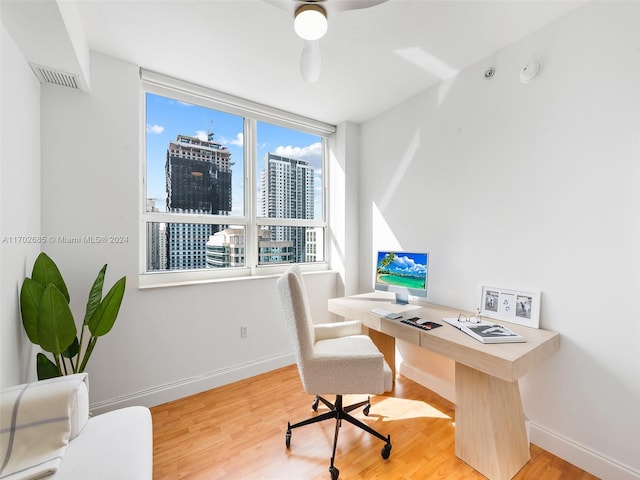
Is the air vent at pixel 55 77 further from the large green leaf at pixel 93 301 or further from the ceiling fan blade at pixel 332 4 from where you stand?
the ceiling fan blade at pixel 332 4

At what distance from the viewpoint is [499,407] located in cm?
158

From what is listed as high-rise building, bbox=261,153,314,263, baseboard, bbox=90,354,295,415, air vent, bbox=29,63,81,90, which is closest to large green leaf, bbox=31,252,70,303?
baseboard, bbox=90,354,295,415

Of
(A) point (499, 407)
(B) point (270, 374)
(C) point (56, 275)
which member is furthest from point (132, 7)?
(A) point (499, 407)

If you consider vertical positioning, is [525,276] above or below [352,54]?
below

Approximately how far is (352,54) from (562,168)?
1.56 m

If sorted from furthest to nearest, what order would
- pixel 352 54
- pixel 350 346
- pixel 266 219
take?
pixel 266 219 < pixel 352 54 < pixel 350 346

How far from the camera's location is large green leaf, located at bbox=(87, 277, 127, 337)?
168cm

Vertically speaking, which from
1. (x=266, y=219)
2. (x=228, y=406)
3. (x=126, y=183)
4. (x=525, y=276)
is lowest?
(x=228, y=406)

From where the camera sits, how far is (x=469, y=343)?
1.59 metres

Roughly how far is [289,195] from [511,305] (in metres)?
2.29

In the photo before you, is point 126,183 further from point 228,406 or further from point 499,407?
point 499,407

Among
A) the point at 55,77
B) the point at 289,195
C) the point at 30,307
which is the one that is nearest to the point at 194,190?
the point at 289,195

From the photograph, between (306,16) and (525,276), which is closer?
(306,16)

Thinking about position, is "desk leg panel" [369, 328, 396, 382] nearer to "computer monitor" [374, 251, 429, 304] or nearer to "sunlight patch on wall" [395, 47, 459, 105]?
"computer monitor" [374, 251, 429, 304]
